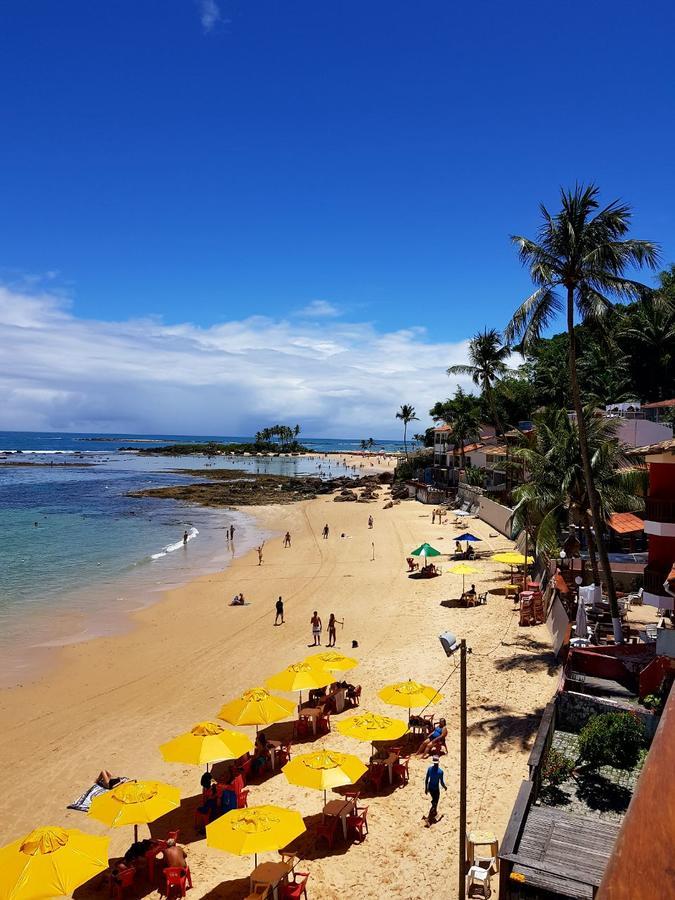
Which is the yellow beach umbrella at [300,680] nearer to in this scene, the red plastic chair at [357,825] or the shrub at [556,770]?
the red plastic chair at [357,825]

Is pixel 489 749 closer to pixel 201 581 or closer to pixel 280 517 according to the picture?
pixel 201 581

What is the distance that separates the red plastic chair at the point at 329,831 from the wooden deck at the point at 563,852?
3.27 m

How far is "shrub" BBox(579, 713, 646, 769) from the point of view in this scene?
39.6 ft

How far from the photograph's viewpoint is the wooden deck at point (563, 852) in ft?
27.4

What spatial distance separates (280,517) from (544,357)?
112ft

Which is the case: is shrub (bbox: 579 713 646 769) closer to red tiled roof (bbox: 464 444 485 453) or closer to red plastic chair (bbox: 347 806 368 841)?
red plastic chair (bbox: 347 806 368 841)

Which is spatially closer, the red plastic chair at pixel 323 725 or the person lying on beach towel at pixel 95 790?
the person lying on beach towel at pixel 95 790

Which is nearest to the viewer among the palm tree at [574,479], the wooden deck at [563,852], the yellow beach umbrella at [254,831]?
the wooden deck at [563,852]

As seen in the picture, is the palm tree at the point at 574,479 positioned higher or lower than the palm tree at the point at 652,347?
lower

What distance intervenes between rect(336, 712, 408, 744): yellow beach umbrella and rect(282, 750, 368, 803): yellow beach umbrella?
3.04ft

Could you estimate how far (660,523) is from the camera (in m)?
13.9

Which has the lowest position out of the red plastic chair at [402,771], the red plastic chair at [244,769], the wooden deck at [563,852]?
the red plastic chair at [244,769]

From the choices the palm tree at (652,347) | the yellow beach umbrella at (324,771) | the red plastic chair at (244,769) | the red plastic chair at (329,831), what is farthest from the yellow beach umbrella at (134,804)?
the palm tree at (652,347)

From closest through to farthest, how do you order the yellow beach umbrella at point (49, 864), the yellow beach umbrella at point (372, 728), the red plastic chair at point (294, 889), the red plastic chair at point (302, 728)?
the yellow beach umbrella at point (49, 864), the red plastic chair at point (294, 889), the yellow beach umbrella at point (372, 728), the red plastic chair at point (302, 728)
